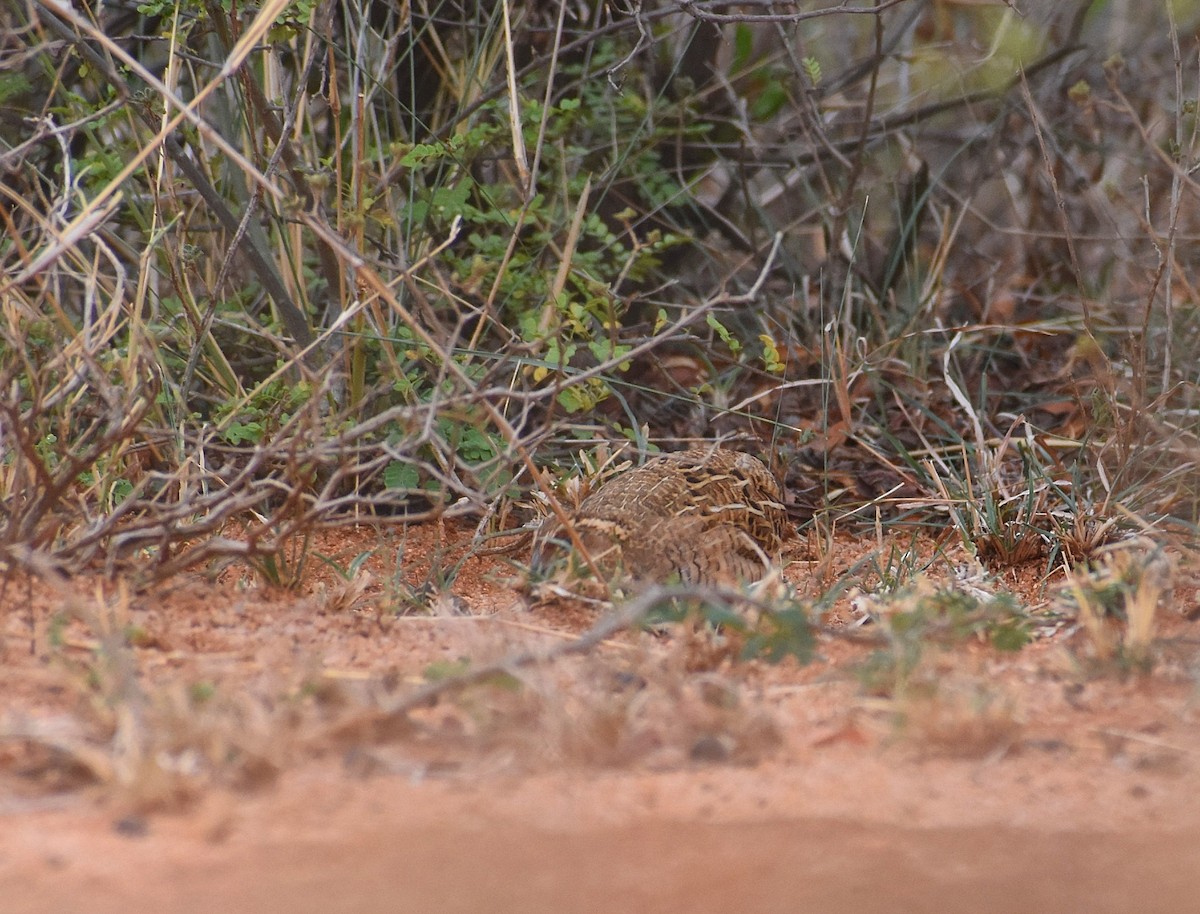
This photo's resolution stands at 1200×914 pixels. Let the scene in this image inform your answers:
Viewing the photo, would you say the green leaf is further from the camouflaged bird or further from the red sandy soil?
the red sandy soil

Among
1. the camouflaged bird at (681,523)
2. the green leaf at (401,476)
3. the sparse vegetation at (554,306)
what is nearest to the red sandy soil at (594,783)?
the sparse vegetation at (554,306)

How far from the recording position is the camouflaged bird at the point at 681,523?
3047mm

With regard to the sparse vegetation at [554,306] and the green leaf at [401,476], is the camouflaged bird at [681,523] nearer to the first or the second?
the sparse vegetation at [554,306]

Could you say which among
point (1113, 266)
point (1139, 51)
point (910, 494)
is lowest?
point (910, 494)

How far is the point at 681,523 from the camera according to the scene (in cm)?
319

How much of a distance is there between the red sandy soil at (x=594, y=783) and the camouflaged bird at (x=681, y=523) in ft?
2.47

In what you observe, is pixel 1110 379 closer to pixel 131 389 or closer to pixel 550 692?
pixel 550 692

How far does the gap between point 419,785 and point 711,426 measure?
262 cm

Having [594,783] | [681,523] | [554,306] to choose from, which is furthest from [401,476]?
[594,783]

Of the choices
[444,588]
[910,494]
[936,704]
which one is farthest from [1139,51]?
[936,704]

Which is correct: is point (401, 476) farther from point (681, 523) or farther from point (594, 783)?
point (594, 783)

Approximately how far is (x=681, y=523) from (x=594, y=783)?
1455mm

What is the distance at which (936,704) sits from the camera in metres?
1.89

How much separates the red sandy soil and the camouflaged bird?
0.75 meters
